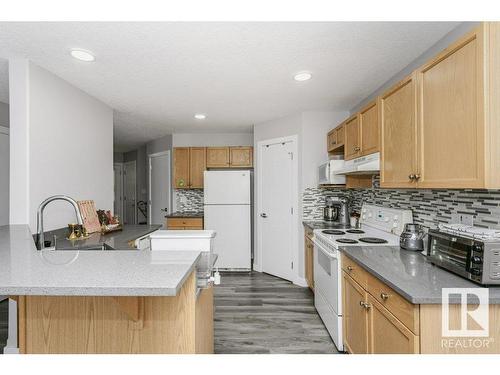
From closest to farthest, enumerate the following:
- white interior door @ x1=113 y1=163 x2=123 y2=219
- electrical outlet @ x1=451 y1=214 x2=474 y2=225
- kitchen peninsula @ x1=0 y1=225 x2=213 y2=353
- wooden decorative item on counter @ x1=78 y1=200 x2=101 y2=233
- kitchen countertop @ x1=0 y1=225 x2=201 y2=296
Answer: kitchen countertop @ x1=0 y1=225 x2=201 y2=296, kitchen peninsula @ x1=0 y1=225 x2=213 y2=353, electrical outlet @ x1=451 y1=214 x2=474 y2=225, wooden decorative item on counter @ x1=78 y1=200 x2=101 y2=233, white interior door @ x1=113 y1=163 x2=123 y2=219

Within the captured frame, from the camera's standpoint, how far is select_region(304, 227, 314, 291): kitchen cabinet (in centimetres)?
312

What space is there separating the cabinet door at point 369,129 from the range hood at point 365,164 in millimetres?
53

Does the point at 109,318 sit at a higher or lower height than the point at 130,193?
lower

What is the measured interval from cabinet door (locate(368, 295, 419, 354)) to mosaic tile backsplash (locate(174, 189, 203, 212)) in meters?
3.76

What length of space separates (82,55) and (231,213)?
2.85m

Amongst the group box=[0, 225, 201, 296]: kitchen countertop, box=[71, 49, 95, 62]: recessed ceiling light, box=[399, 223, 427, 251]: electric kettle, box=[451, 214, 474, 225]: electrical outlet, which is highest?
box=[71, 49, 95, 62]: recessed ceiling light

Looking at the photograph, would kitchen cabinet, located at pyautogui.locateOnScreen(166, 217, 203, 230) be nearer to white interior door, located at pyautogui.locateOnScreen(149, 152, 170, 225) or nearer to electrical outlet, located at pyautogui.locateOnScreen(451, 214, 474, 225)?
white interior door, located at pyautogui.locateOnScreen(149, 152, 170, 225)

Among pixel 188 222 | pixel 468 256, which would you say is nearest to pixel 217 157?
pixel 188 222

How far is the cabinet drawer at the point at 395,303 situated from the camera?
1145 millimetres

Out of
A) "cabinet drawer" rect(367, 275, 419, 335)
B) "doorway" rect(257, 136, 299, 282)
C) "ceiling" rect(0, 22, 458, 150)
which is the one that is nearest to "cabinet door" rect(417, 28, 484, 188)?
"ceiling" rect(0, 22, 458, 150)

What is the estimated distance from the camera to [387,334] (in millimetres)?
1378

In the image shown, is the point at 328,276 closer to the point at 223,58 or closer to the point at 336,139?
the point at 336,139

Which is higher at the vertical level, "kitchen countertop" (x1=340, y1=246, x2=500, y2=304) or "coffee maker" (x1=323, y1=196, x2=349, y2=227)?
"coffee maker" (x1=323, y1=196, x2=349, y2=227)

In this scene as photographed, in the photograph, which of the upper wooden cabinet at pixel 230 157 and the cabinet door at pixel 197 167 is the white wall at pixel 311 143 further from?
the cabinet door at pixel 197 167
